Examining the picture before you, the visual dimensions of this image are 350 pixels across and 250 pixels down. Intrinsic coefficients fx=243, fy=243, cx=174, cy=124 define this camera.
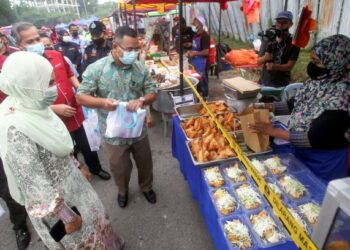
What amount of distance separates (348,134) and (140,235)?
229 centimetres

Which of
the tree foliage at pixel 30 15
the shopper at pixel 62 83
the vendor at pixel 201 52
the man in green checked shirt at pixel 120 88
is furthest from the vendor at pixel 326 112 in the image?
the tree foliage at pixel 30 15

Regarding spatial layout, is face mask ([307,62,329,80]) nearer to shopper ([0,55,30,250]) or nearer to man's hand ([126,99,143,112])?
man's hand ([126,99,143,112])

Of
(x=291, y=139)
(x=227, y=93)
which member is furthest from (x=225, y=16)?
(x=291, y=139)

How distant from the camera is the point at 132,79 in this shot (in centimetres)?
251

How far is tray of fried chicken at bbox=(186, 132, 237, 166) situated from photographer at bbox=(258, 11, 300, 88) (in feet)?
5.83

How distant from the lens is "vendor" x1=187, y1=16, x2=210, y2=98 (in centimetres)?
592

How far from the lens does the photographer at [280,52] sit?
3650mm

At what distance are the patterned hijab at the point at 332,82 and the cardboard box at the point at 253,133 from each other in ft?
1.09

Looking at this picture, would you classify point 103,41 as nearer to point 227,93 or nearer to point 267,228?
point 227,93

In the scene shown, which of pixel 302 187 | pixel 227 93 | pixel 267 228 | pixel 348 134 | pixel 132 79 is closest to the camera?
pixel 267 228

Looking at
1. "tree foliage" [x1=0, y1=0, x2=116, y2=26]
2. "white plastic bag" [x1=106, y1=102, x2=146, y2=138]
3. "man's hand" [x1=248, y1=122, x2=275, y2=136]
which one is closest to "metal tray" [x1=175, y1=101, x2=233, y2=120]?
"white plastic bag" [x1=106, y1=102, x2=146, y2=138]

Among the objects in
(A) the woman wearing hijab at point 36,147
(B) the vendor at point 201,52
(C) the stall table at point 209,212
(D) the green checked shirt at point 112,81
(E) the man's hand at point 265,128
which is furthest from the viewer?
(B) the vendor at point 201,52

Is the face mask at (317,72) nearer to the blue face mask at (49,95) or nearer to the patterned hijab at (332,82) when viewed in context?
the patterned hijab at (332,82)

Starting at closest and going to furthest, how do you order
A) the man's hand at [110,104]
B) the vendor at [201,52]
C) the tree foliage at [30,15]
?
the man's hand at [110,104] < the vendor at [201,52] < the tree foliage at [30,15]
